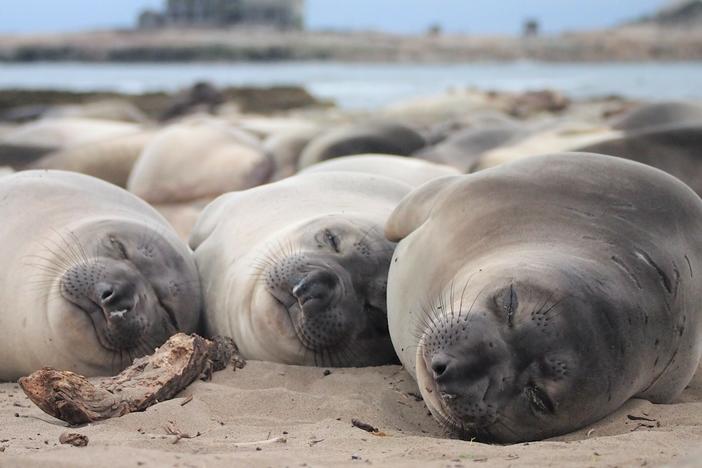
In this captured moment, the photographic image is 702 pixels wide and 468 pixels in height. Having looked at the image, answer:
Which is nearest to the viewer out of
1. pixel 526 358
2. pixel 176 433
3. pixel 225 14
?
pixel 526 358

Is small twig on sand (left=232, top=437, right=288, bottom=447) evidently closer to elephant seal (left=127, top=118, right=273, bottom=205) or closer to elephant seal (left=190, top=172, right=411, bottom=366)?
elephant seal (left=190, top=172, right=411, bottom=366)

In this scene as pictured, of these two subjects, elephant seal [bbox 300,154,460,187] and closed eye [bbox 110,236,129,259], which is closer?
closed eye [bbox 110,236,129,259]

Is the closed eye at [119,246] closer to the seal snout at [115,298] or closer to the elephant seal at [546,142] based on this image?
the seal snout at [115,298]

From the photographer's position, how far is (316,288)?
163 inches

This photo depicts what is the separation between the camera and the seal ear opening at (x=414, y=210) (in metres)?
4.17

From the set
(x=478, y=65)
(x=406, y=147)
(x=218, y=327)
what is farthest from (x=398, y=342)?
(x=478, y=65)

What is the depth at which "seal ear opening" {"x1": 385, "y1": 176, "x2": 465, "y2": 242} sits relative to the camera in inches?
164

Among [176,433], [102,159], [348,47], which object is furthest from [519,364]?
[348,47]

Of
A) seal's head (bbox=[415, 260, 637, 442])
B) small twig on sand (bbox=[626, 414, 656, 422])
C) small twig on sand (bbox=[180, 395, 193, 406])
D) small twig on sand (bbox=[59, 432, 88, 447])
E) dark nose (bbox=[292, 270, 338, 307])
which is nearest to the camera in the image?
small twig on sand (bbox=[59, 432, 88, 447])

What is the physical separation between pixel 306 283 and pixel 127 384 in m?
0.74

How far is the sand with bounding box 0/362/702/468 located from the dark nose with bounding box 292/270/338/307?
27 cm

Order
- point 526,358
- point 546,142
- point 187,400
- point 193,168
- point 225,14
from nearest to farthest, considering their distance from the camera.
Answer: point 526,358 < point 187,400 < point 546,142 < point 193,168 < point 225,14

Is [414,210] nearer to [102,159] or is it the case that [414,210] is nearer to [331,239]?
[331,239]

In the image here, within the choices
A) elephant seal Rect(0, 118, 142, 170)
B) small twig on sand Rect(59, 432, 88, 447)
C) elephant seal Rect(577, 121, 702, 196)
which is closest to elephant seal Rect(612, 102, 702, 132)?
elephant seal Rect(577, 121, 702, 196)
